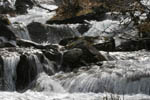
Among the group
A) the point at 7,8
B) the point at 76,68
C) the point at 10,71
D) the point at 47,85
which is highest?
the point at 7,8

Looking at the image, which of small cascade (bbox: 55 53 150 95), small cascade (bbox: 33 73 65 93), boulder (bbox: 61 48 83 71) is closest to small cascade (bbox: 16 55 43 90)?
small cascade (bbox: 33 73 65 93)

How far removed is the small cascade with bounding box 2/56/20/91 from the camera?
11.1 metres

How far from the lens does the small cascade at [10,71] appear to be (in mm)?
11123

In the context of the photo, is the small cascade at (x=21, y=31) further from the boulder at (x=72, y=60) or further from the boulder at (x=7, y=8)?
the boulder at (x=7, y=8)

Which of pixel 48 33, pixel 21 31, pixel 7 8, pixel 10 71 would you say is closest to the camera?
pixel 10 71

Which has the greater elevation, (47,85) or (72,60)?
(72,60)

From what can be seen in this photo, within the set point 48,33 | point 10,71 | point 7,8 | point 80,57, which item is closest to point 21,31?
point 48,33

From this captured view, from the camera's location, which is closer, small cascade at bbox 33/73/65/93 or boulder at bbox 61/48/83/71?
small cascade at bbox 33/73/65/93

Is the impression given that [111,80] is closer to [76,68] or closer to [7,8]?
[76,68]

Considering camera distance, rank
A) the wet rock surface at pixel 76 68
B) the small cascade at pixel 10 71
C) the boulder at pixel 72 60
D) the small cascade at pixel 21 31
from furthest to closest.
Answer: the small cascade at pixel 21 31 < the boulder at pixel 72 60 < the small cascade at pixel 10 71 < the wet rock surface at pixel 76 68

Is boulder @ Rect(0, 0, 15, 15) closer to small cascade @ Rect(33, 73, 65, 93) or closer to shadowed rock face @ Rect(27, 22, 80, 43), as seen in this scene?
shadowed rock face @ Rect(27, 22, 80, 43)

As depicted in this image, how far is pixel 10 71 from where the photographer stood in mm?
11492

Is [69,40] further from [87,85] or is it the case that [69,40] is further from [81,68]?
[87,85]

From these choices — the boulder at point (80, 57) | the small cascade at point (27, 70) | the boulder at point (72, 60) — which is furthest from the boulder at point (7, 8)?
the small cascade at point (27, 70)
